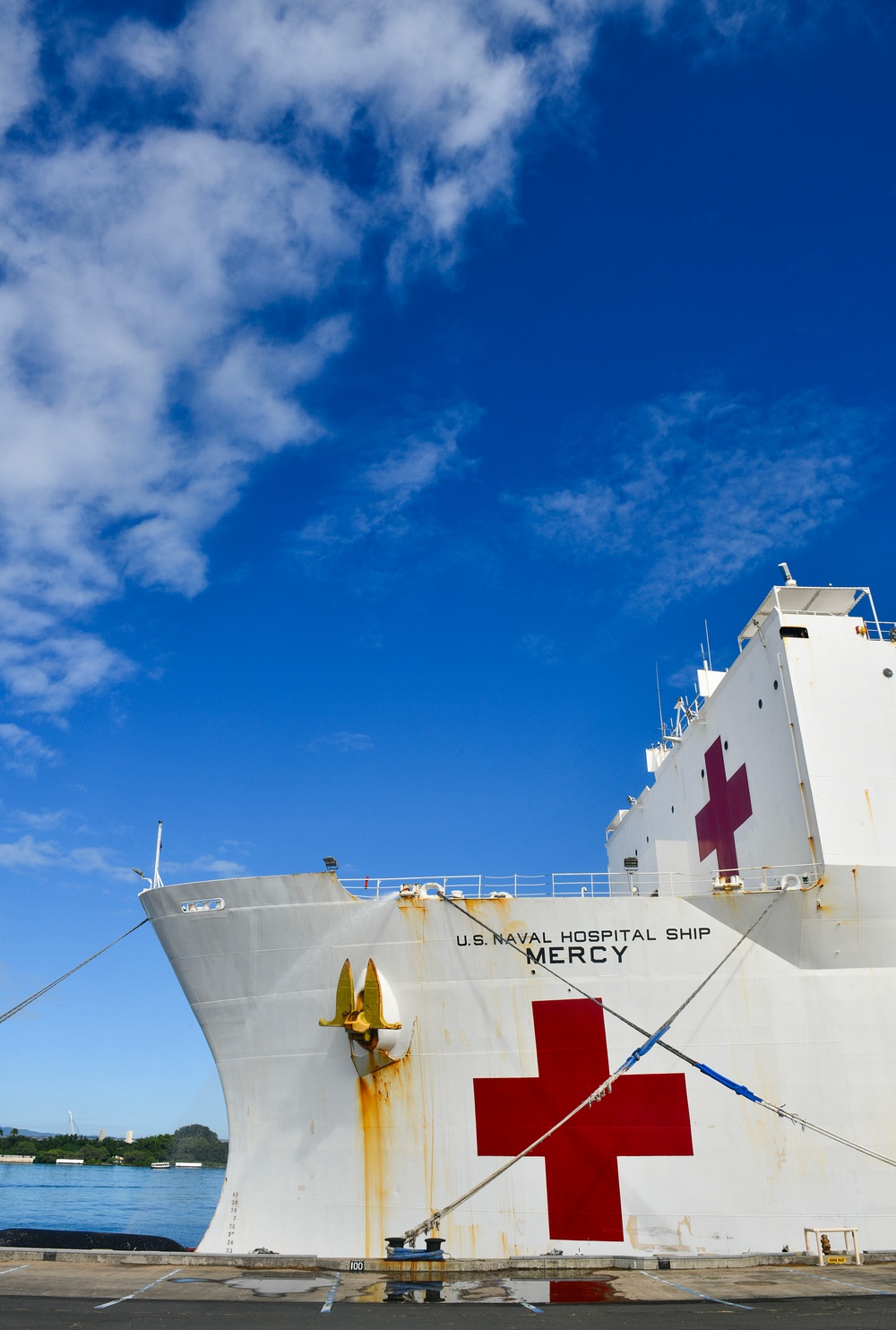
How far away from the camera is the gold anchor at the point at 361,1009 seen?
9211mm

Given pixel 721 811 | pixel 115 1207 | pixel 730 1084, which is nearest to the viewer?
pixel 730 1084

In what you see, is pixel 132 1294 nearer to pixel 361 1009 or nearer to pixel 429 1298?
pixel 429 1298

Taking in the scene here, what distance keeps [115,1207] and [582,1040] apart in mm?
33459

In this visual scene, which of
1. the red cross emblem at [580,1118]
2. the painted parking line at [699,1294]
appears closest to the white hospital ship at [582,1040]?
the red cross emblem at [580,1118]

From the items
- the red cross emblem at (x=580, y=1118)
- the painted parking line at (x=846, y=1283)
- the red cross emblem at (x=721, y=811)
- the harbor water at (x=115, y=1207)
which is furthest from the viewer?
the harbor water at (x=115, y=1207)

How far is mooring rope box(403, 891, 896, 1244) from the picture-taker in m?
8.99

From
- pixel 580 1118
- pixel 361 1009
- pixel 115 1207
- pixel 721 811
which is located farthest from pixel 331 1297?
pixel 115 1207

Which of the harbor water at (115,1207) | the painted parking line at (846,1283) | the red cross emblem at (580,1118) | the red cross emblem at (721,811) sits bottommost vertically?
the harbor water at (115,1207)

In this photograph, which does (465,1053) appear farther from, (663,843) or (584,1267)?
(663,843)

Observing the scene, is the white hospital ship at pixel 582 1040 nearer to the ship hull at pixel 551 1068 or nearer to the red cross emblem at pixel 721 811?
the ship hull at pixel 551 1068

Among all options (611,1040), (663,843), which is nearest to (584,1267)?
(611,1040)

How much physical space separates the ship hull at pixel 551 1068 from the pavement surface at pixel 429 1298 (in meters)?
0.61

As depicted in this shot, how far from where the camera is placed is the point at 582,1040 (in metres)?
9.48

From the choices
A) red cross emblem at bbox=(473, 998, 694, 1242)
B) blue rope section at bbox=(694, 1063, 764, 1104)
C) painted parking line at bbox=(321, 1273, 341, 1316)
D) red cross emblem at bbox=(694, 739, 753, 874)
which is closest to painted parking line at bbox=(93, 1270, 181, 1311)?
painted parking line at bbox=(321, 1273, 341, 1316)
